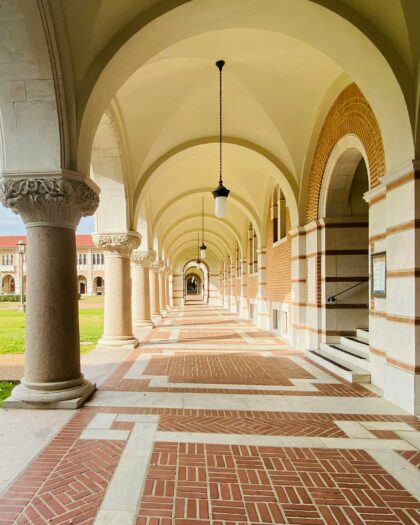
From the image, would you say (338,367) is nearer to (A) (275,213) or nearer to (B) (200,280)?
(A) (275,213)

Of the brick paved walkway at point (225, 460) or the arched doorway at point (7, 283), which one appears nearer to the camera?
the brick paved walkway at point (225, 460)

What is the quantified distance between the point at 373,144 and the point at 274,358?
5109mm

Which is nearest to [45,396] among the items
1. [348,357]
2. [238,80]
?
[348,357]

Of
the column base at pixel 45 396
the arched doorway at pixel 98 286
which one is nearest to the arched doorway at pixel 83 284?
the arched doorway at pixel 98 286

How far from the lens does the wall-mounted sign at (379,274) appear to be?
577 cm

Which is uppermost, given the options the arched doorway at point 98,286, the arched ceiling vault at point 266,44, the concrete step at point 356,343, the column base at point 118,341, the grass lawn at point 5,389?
the arched ceiling vault at point 266,44

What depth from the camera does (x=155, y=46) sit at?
5527 mm

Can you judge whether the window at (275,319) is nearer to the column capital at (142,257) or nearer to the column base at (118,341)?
the column capital at (142,257)

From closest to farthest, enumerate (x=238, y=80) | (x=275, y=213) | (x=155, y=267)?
(x=238, y=80) → (x=275, y=213) → (x=155, y=267)

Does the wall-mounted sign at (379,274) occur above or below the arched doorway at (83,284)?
above

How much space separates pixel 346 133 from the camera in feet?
24.4

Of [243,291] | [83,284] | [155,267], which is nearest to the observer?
[155,267]

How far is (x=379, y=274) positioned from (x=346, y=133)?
3256 mm

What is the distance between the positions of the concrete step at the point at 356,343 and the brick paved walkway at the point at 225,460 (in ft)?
4.82
